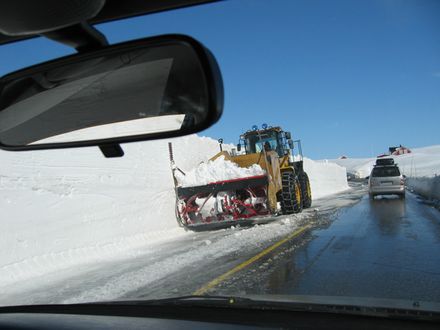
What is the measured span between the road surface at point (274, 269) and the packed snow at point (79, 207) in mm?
902

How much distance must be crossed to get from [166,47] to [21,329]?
77.7 inches

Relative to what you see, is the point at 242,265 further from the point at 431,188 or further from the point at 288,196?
the point at 431,188

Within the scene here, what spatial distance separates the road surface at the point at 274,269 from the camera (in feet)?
20.3

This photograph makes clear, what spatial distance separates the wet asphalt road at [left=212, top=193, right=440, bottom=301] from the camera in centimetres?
592

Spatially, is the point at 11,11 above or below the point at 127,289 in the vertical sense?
above

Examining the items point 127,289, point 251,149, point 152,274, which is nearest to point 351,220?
point 251,149

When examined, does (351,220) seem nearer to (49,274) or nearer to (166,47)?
(49,274)

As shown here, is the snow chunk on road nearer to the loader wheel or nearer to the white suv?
the loader wheel

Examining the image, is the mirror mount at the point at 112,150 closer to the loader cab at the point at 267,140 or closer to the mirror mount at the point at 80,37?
the mirror mount at the point at 80,37

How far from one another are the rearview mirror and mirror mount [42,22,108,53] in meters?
0.07

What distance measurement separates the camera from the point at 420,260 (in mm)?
7578

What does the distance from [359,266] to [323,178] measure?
41200 mm

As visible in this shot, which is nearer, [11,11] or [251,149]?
[11,11]

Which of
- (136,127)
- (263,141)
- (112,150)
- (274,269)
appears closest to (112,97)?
(136,127)
